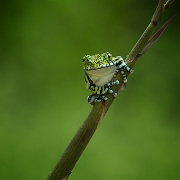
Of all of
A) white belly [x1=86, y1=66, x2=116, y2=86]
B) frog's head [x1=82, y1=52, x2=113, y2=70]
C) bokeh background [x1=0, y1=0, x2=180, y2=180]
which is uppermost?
bokeh background [x1=0, y1=0, x2=180, y2=180]

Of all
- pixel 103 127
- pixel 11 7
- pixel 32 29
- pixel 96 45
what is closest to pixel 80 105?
pixel 103 127

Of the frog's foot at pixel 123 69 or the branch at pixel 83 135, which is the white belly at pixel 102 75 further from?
the branch at pixel 83 135

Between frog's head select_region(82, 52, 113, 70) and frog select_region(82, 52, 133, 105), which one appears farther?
frog's head select_region(82, 52, 113, 70)

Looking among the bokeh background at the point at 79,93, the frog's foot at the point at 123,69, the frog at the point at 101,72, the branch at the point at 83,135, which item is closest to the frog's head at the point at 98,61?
the frog at the point at 101,72

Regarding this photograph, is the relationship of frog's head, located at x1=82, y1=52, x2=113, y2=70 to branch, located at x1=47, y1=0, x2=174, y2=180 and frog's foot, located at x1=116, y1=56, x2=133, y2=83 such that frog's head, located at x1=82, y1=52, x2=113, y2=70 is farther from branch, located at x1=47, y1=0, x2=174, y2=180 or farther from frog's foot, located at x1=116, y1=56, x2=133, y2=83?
branch, located at x1=47, y1=0, x2=174, y2=180

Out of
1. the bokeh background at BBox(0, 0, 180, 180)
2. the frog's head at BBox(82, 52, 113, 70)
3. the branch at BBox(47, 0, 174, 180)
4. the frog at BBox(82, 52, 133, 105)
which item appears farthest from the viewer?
the bokeh background at BBox(0, 0, 180, 180)

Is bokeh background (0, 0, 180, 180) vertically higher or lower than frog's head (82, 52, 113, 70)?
higher

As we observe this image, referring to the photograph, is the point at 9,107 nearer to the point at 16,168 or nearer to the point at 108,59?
the point at 16,168

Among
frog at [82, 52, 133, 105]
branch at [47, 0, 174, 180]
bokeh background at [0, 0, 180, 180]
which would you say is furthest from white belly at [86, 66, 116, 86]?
bokeh background at [0, 0, 180, 180]
